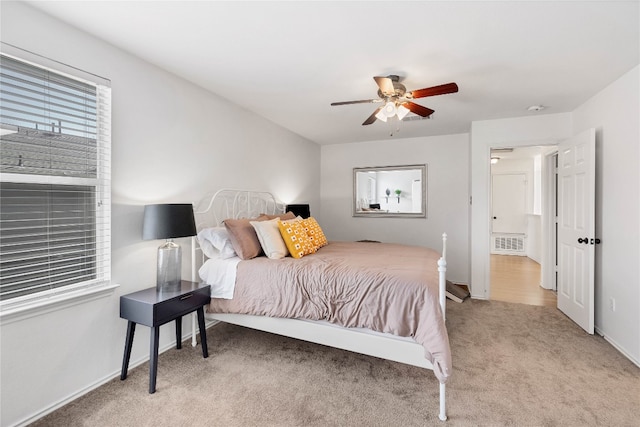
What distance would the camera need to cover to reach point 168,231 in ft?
7.48

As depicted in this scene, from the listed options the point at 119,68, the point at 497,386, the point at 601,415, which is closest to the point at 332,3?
the point at 119,68

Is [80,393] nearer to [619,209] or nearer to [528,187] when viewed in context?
[619,209]

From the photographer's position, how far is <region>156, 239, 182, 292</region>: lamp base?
7.93ft

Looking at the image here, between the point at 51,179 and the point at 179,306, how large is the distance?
3.86 ft

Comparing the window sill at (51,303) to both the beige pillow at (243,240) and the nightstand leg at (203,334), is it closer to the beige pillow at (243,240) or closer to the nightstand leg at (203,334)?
the nightstand leg at (203,334)

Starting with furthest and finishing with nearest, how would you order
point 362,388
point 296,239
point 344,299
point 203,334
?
point 296,239, point 203,334, point 344,299, point 362,388

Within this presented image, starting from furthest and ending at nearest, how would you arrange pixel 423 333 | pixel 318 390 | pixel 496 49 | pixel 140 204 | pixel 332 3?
pixel 140 204 < pixel 496 49 < pixel 318 390 < pixel 423 333 < pixel 332 3

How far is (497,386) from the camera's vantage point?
217 centimetres

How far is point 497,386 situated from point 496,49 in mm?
2484

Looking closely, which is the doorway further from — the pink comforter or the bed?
the pink comforter

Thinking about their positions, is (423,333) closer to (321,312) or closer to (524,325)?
(321,312)

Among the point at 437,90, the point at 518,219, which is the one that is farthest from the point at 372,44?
the point at 518,219

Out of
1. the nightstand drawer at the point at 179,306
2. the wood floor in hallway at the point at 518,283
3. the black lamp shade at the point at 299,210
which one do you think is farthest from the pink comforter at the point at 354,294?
the wood floor in hallway at the point at 518,283

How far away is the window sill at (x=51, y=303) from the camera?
171 centimetres
